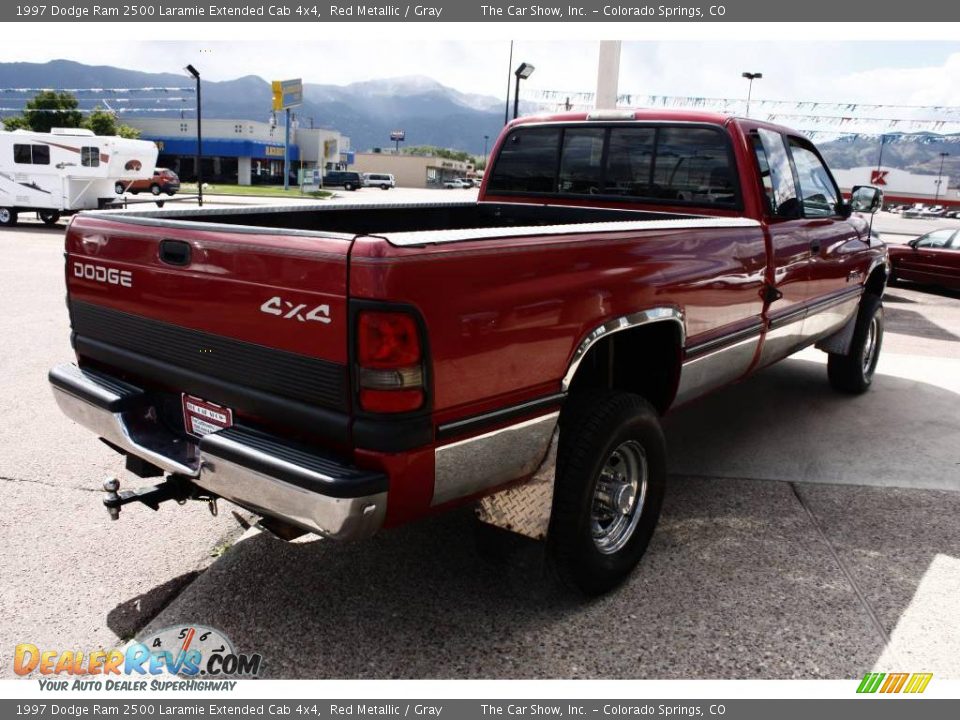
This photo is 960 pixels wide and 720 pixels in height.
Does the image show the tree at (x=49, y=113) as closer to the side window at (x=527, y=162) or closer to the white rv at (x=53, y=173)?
the white rv at (x=53, y=173)

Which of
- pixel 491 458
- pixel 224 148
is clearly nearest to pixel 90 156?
pixel 491 458

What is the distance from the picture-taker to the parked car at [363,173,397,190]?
65750mm

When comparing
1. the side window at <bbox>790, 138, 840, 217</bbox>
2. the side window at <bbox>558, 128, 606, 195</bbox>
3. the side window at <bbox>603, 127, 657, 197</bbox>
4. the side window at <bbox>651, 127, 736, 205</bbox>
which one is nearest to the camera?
the side window at <bbox>651, 127, 736, 205</bbox>

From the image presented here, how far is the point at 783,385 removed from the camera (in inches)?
266


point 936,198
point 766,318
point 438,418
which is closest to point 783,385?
point 766,318

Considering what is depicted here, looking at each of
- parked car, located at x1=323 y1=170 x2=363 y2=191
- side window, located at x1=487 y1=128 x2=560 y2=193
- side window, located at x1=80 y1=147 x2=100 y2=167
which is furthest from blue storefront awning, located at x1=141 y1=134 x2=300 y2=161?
side window, located at x1=487 y1=128 x2=560 y2=193

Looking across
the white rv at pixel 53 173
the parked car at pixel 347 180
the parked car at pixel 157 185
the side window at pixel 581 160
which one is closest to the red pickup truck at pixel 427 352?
the side window at pixel 581 160

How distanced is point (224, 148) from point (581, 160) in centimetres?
7225

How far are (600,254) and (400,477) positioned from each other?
3.72ft

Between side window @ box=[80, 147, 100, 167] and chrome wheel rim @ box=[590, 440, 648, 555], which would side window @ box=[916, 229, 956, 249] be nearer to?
chrome wheel rim @ box=[590, 440, 648, 555]

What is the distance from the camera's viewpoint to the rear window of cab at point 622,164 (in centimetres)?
430

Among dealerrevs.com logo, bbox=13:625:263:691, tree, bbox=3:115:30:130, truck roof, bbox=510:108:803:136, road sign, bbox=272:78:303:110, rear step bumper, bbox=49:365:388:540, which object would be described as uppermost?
road sign, bbox=272:78:303:110

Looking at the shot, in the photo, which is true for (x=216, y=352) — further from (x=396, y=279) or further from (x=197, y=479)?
(x=396, y=279)

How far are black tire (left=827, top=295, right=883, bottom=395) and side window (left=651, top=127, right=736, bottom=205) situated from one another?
2.56 metres
